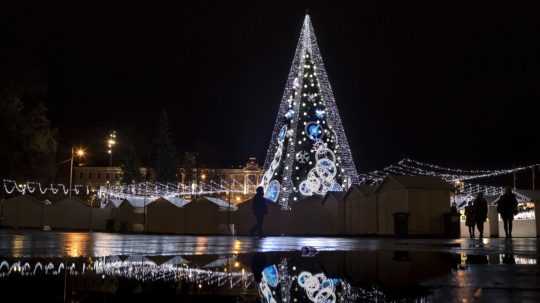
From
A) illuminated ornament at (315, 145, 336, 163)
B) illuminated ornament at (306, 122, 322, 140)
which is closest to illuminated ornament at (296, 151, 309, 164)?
illuminated ornament at (315, 145, 336, 163)

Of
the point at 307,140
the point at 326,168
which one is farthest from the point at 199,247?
the point at 307,140

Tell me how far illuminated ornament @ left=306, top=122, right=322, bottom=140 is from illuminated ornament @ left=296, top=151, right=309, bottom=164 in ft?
3.31

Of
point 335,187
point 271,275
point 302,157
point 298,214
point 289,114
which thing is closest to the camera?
point 271,275

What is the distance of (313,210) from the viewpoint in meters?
29.7

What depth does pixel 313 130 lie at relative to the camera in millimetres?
36750

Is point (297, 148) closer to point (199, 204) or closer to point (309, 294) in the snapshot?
point (199, 204)

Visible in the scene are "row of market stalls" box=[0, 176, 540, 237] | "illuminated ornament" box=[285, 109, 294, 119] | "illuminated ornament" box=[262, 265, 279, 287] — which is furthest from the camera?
"illuminated ornament" box=[285, 109, 294, 119]

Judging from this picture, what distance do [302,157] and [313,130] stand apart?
1.75m

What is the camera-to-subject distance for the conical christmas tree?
3662cm

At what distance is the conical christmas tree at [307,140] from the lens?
1442 inches

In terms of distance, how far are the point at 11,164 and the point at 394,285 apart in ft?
151

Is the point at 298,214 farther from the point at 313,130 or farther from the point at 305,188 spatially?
the point at 313,130

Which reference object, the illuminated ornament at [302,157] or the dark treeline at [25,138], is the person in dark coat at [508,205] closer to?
the illuminated ornament at [302,157]

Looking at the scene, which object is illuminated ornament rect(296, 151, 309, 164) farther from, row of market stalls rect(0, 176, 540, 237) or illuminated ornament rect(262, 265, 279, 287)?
illuminated ornament rect(262, 265, 279, 287)
